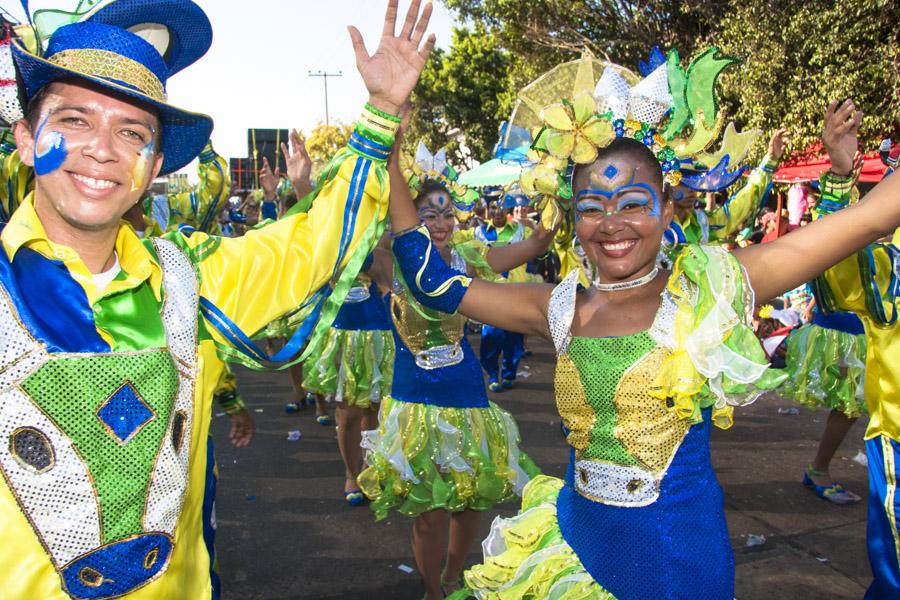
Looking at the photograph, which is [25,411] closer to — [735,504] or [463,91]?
[735,504]

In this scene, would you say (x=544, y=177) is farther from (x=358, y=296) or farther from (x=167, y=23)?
(x=358, y=296)

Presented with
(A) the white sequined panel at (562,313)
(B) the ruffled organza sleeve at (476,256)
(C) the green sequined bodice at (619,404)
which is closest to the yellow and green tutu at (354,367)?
(B) the ruffled organza sleeve at (476,256)

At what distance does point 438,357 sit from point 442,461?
1.74 ft

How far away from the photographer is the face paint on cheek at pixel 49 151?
1604 millimetres

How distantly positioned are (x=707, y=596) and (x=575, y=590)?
14.7 inches

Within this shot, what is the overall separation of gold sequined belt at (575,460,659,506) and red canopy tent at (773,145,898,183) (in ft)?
34.6

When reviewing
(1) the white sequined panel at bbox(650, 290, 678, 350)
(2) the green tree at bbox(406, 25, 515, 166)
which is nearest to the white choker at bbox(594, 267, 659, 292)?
(1) the white sequined panel at bbox(650, 290, 678, 350)

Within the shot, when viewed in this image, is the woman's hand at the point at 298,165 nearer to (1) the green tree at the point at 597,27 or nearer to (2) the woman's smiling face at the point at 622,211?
(2) the woman's smiling face at the point at 622,211

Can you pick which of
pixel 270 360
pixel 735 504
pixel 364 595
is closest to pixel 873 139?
pixel 735 504

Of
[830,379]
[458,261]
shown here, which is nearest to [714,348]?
[458,261]

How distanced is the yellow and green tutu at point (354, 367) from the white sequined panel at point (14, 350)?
376 cm

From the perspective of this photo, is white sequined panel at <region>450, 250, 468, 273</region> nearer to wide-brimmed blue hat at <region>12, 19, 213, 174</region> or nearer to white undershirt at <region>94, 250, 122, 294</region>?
wide-brimmed blue hat at <region>12, 19, 213, 174</region>

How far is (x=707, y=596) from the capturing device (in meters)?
2.08

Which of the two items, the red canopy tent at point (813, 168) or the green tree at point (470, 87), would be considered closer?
the red canopy tent at point (813, 168)
